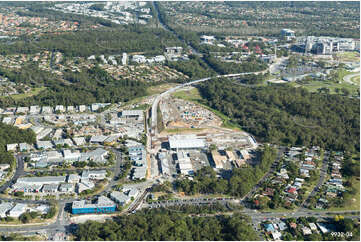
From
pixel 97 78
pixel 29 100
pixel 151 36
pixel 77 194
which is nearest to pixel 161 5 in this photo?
pixel 151 36

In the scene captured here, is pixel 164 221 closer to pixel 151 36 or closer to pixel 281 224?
pixel 281 224

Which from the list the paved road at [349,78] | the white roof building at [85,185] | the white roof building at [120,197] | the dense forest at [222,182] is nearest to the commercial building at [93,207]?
the white roof building at [120,197]

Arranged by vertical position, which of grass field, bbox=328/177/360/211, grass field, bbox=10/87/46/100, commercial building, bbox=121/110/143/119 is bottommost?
grass field, bbox=328/177/360/211

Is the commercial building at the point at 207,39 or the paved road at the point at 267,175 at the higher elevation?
the commercial building at the point at 207,39

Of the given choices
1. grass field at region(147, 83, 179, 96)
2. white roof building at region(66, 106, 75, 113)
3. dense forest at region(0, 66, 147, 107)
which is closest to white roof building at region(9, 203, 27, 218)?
white roof building at region(66, 106, 75, 113)

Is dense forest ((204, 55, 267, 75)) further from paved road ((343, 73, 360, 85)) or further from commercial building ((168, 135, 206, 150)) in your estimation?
commercial building ((168, 135, 206, 150))

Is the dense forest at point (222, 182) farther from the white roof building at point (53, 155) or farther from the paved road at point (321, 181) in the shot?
the white roof building at point (53, 155)
